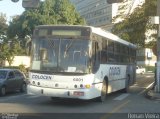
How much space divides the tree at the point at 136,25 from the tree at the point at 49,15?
32478 mm

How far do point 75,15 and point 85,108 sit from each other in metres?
56.9

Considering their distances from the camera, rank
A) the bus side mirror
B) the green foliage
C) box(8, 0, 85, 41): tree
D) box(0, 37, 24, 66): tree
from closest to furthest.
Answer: the bus side mirror, box(0, 37, 24, 66): tree, box(8, 0, 85, 41): tree, the green foliage

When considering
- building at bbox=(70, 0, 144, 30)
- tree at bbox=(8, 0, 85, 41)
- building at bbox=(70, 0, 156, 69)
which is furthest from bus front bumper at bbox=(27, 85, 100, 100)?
building at bbox=(70, 0, 144, 30)

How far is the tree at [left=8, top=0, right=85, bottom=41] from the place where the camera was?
6850 centimetres

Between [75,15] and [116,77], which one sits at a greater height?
[75,15]

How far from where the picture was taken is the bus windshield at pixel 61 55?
1591cm

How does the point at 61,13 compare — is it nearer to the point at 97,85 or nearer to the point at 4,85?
the point at 4,85

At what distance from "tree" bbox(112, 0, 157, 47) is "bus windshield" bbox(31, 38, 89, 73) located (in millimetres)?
18738

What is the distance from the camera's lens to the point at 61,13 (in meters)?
69.9

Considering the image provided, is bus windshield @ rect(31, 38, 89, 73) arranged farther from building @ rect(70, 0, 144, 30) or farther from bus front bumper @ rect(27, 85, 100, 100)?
building @ rect(70, 0, 144, 30)

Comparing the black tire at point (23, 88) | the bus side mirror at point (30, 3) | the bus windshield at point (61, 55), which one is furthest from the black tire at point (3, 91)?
the bus windshield at point (61, 55)

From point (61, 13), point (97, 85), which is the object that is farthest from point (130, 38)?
point (61, 13)

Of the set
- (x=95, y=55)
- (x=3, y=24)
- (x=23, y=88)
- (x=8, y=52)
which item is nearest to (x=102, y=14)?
(x=3, y=24)

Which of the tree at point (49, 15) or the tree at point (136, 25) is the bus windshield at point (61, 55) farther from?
the tree at point (49, 15)
